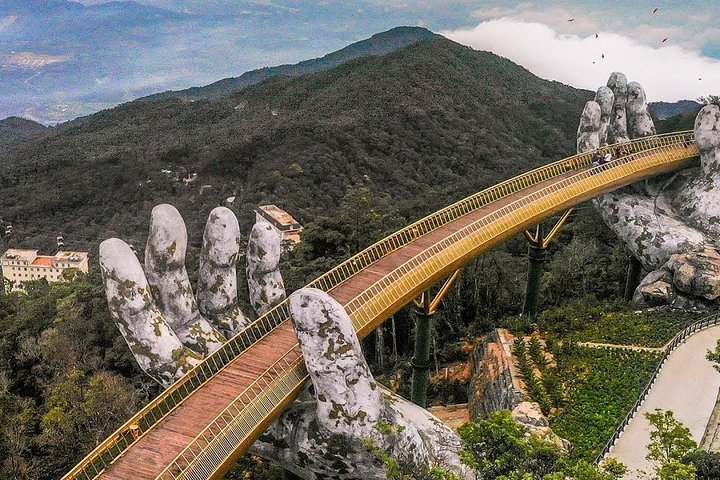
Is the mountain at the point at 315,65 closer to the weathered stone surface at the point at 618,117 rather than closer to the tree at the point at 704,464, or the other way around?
the weathered stone surface at the point at 618,117

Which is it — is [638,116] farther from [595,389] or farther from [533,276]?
[595,389]

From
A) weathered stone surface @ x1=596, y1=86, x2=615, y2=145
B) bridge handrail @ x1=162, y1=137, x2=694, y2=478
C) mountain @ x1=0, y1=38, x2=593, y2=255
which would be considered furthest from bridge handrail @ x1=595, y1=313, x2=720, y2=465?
mountain @ x1=0, y1=38, x2=593, y2=255

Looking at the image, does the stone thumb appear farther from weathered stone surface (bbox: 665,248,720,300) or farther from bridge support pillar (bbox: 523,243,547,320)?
weathered stone surface (bbox: 665,248,720,300)

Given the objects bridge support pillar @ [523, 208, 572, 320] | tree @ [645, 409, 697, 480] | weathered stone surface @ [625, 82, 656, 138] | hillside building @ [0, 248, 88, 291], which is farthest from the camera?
hillside building @ [0, 248, 88, 291]

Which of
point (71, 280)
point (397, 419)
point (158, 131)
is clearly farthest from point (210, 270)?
point (158, 131)

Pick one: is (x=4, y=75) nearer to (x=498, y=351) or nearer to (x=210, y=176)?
(x=210, y=176)

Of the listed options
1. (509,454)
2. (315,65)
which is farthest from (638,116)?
(315,65)

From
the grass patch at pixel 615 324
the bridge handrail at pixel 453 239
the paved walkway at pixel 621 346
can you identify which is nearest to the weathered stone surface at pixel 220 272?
the bridge handrail at pixel 453 239
